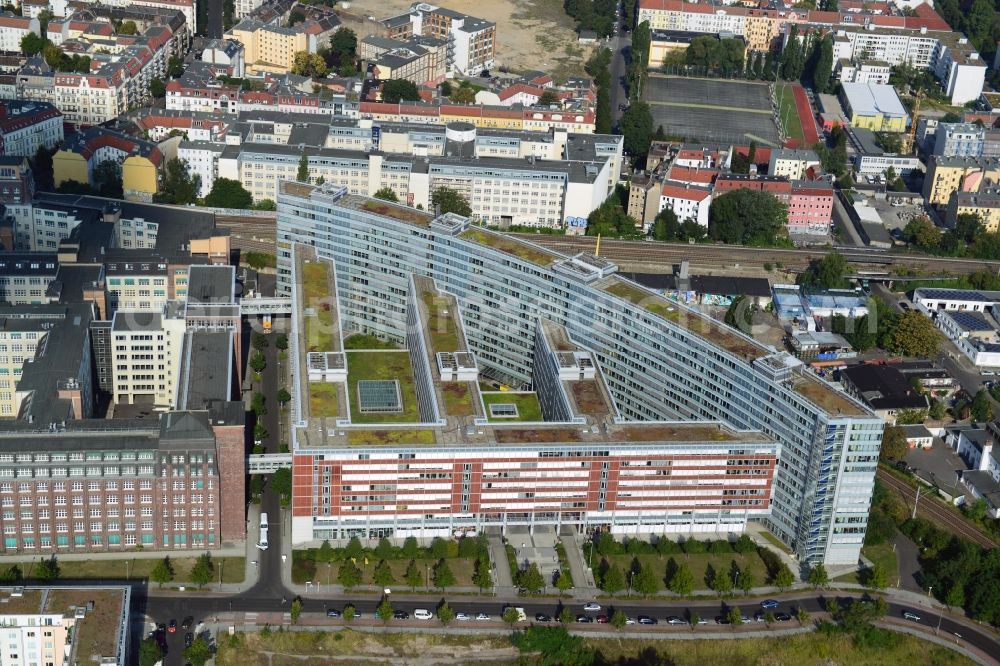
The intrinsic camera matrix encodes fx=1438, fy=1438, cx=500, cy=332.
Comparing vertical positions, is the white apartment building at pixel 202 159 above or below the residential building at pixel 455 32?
below

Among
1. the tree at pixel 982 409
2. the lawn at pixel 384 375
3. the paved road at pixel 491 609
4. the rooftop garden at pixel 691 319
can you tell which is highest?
the rooftop garden at pixel 691 319

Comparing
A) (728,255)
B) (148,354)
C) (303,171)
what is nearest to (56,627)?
(148,354)

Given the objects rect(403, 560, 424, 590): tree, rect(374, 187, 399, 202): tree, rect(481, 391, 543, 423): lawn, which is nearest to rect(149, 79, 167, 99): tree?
rect(374, 187, 399, 202): tree

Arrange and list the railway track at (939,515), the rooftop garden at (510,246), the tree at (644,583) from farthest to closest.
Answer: the rooftop garden at (510,246) → the railway track at (939,515) → the tree at (644,583)

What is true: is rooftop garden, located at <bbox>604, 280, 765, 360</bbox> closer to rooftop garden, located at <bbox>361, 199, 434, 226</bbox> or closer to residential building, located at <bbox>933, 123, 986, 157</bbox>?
rooftop garden, located at <bbox>361, 199, 434, 226</bbox>

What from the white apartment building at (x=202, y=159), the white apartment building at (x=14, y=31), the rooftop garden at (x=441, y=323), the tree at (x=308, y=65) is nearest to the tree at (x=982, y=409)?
the rooftop garden at (x=441, y=323)

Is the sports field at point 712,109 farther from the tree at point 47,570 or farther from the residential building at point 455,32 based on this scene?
the tree at point 47,570
